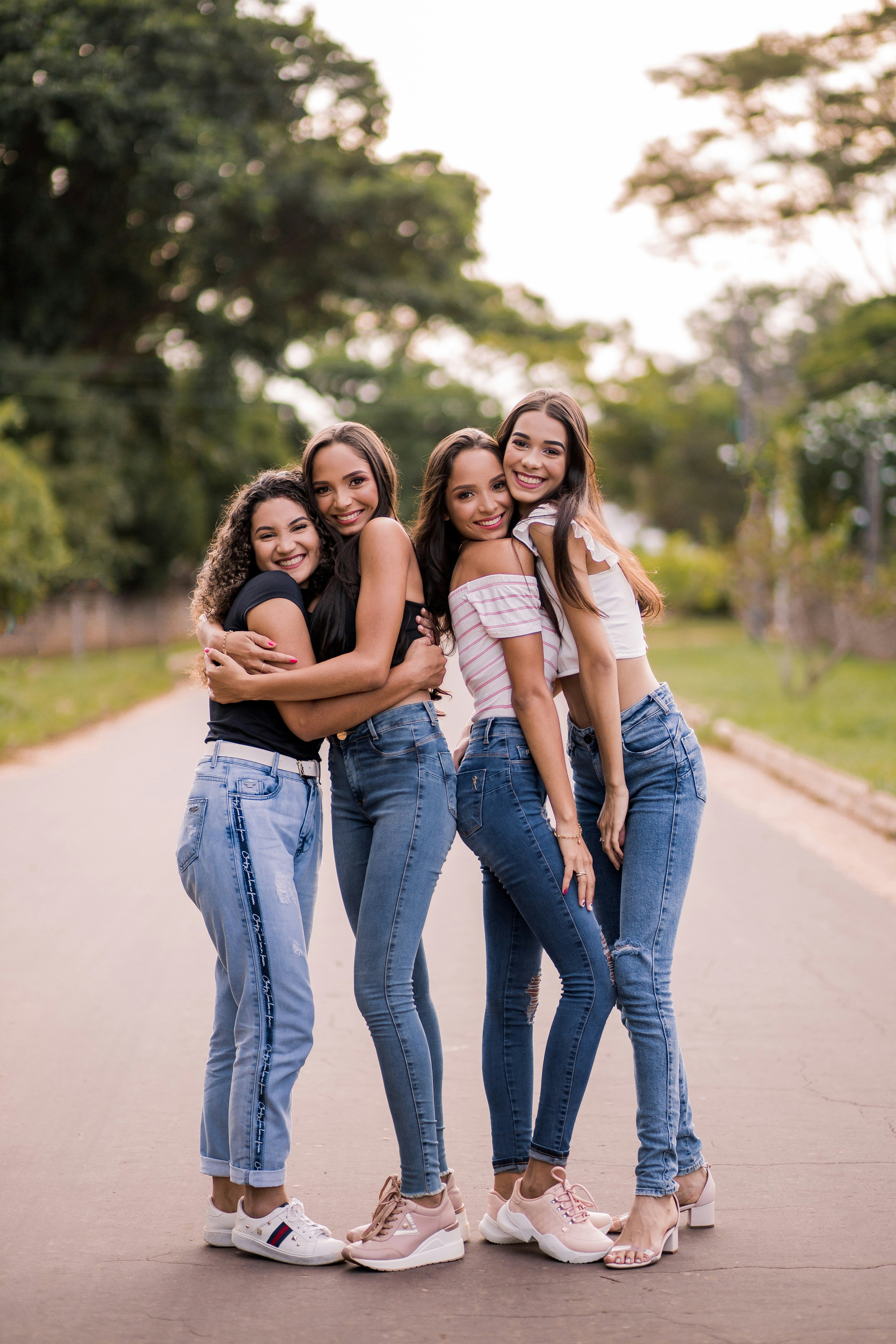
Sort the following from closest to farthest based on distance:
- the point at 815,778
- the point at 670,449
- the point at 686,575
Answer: the point at 815,778, the point at 686,575, the point at 670,449

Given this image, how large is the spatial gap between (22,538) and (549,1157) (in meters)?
14.3

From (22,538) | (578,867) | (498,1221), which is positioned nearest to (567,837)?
(578,867)

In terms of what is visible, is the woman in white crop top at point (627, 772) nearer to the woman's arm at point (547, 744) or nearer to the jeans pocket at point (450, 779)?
the woman's arm at point (547, 744)

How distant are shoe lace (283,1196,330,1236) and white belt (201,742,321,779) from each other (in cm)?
107

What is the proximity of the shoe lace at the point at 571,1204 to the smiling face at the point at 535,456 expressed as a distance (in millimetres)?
1751

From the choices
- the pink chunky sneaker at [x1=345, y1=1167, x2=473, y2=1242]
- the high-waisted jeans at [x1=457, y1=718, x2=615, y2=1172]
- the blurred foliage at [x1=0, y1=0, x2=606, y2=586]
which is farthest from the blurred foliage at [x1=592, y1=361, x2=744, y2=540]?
the pink chunky sneaker at [x1=345, y1=1167, x2=473, y2=1242]

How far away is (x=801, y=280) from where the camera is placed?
25.9 meters

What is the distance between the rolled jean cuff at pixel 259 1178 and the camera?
323cm

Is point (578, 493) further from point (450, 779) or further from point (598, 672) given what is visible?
point (450, 779)

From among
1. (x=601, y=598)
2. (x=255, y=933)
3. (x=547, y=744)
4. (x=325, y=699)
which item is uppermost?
(x=601, y=598)

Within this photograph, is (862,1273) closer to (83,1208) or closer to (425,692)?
(425,692)

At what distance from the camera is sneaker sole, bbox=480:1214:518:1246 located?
11.0 feet

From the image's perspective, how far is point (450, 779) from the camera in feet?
11.0

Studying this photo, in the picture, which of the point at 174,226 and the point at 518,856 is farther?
the point at 174,226
